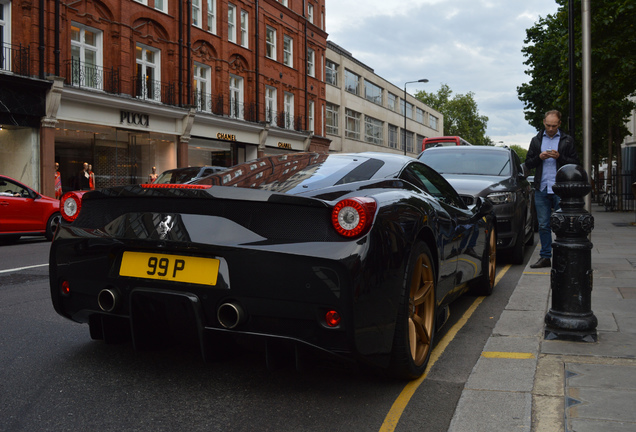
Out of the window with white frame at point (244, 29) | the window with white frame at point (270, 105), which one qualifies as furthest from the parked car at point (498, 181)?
the window with white frame at point (270, 105)

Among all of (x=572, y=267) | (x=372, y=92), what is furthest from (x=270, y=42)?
(x=572, y=267)

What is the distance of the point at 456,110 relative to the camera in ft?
360

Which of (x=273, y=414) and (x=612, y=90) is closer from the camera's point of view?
(x=273, y=414)

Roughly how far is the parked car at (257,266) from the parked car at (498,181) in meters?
4.20

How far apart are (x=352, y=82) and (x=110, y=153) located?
29.1 meters

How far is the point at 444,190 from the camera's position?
15.9 ft

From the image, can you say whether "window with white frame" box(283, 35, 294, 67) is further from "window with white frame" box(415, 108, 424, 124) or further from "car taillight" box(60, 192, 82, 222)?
"window with white frame" box(415, 108, 424, 124)

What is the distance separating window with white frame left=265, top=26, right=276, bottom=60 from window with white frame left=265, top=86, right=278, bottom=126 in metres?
1.89

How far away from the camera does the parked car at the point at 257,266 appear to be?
2.80 m

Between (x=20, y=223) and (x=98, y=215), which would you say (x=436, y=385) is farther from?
(x=20, y=223)

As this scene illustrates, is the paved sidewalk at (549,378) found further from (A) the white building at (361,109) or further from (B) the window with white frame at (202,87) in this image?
(A) the white building at (361,109)

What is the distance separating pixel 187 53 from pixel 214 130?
153 inches

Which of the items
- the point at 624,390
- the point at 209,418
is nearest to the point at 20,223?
the point at 209,418

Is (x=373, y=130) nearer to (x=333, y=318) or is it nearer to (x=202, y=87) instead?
(x=202, y=87)
